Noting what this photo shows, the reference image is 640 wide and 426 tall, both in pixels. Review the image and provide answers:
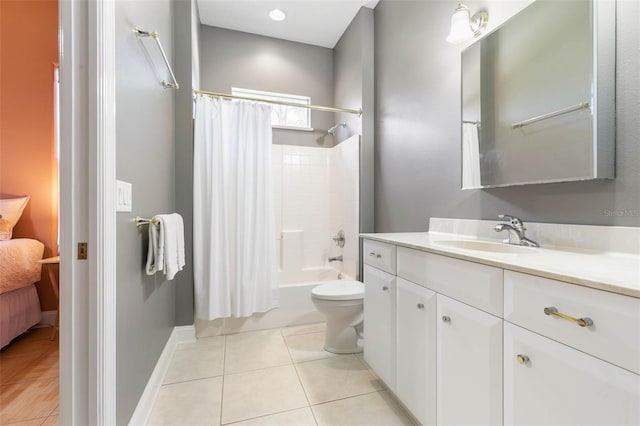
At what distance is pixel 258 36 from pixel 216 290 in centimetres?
275

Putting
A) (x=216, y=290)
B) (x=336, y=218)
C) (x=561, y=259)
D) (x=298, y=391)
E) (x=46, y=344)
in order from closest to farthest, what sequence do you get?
(x=561, y=259)
(x=298, y=391)
(x=46, y=344)
(x=216, y=290)
(x=336, y=218)

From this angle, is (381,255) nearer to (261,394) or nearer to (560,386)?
(560,386)

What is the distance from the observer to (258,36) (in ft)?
9.91

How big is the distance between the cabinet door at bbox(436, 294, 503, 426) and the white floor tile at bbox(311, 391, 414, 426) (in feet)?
1.21

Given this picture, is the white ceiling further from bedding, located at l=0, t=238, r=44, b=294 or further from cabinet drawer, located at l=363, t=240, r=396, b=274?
bedding, located at l=0, t=238, r=44, b=294

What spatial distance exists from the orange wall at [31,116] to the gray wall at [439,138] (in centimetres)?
281

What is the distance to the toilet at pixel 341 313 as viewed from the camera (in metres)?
1.86

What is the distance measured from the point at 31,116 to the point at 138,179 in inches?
77.1

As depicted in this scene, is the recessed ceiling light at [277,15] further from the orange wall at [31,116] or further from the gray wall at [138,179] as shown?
the orange wall at [31,116]

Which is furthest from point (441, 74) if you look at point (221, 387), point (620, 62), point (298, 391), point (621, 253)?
point (221, 387)

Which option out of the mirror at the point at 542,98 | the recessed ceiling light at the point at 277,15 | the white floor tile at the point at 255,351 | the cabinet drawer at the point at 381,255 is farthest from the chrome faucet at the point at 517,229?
the recessed ceiling light at the point at 277,15

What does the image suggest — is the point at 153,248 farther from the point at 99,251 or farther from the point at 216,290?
the point at 216,290

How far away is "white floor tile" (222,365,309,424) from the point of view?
1374 mm

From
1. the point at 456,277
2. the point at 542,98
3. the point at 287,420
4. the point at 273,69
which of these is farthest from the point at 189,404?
the point at 273,69
